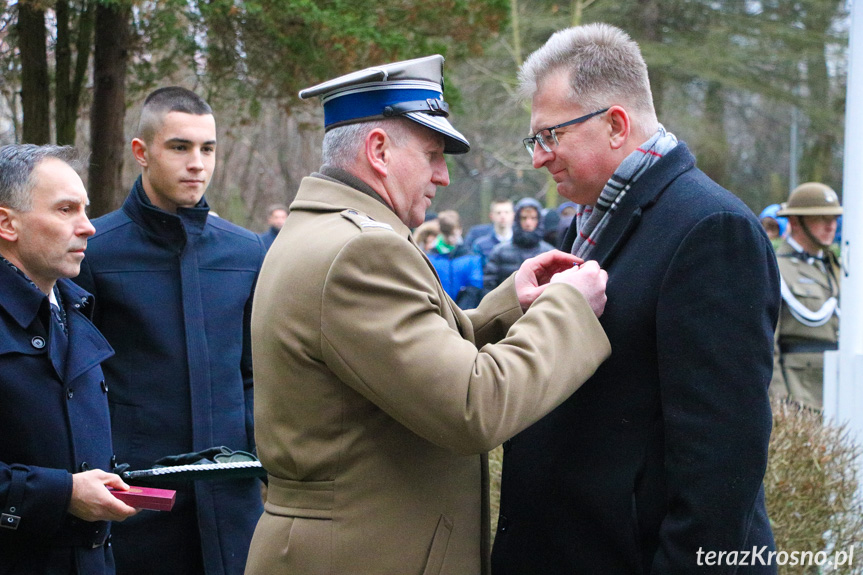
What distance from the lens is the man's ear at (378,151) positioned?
2.24 meters

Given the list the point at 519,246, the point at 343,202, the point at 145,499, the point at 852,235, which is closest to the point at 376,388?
the point at 343,202

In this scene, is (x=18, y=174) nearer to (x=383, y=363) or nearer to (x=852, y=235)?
(x=383, y=363)

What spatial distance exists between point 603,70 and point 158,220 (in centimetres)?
191

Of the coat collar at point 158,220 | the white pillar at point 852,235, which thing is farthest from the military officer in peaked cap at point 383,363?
the white pillar at point 852,235

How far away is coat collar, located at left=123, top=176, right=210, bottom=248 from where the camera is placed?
3.45 meters

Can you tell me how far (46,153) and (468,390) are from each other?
1692 millimetres

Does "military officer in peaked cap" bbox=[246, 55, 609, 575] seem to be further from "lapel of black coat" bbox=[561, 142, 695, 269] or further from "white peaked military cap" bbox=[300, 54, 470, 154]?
"lapel of black coat" bbox=[561, 142, 695, 269]

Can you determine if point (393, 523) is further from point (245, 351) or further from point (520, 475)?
point (245, 351)

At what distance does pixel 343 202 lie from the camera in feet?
7.24

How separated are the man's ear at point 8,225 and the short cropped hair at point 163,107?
974 millimetres

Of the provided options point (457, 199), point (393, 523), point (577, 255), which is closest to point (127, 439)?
point (393, 523)

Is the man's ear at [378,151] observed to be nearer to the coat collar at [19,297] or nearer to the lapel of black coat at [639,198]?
the lapel of black coat at [639,198]

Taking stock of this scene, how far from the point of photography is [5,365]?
2.55 meters

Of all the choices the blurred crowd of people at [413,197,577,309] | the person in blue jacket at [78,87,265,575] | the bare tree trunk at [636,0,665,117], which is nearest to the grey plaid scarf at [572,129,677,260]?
the person in blue jacket at [78,87,265,575]
